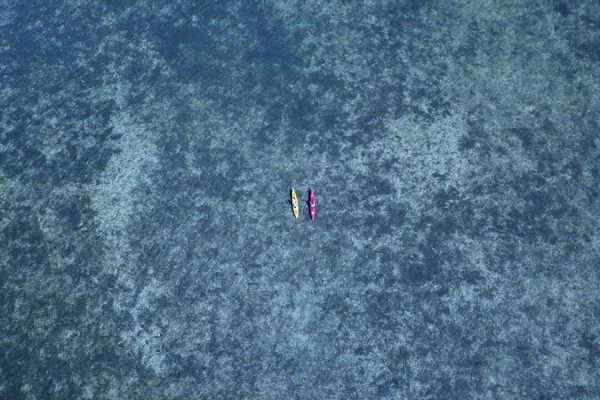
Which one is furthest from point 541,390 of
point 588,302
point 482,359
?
point 588,302

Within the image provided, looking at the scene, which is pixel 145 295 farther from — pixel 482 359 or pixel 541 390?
pixel 541 390

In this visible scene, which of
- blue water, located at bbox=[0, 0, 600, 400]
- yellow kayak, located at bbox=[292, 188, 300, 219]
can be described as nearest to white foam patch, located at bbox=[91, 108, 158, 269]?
blue water, located at bbox=[0, 0, 600, 400]

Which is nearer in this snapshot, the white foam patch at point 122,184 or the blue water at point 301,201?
the blue water at point 301,201

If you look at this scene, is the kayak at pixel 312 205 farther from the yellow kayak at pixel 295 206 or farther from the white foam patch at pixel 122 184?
the white foam patch at pixel 122 184

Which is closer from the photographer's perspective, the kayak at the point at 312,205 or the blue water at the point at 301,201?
the blue water at the point at 301,201

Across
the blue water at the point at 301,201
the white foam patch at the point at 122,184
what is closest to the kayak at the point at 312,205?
the blue water at the point at 301,201

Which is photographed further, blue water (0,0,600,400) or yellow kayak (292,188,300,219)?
yellow kayak (292,188,300,219)

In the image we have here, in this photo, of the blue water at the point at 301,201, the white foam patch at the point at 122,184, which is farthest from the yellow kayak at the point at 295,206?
the white foam patch at the point at 122,184

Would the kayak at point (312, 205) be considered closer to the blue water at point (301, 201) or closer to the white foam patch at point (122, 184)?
the blue water at point (301, 201)

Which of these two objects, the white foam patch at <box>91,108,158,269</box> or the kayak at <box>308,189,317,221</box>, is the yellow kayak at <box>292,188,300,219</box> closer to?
the kayak at <box>308,189,317,221</box>
